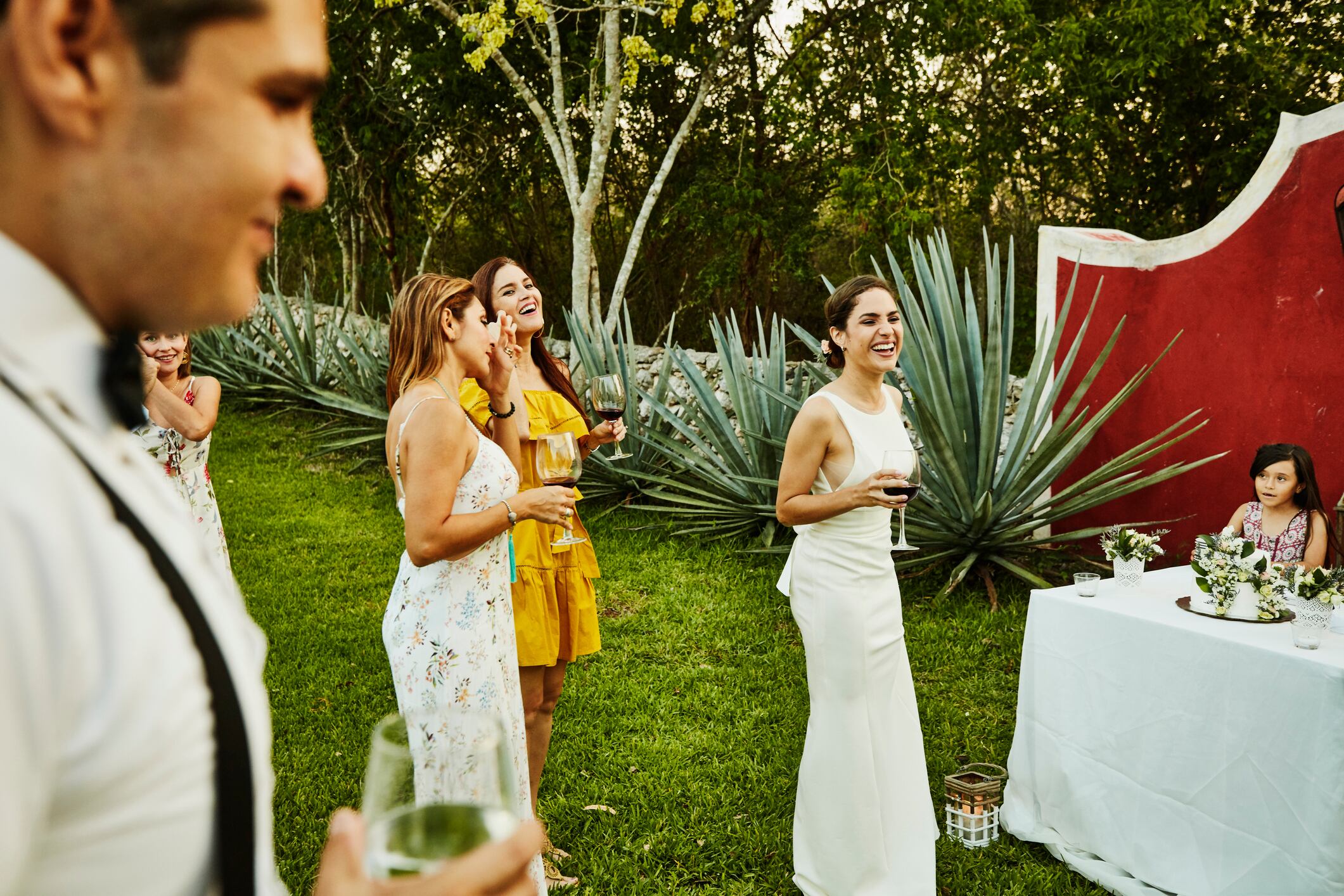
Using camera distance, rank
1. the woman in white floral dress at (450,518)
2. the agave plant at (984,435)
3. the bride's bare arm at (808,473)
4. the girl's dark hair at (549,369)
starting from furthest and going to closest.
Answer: the agave plant at (984,435) → the girl's dark hair at (549,369) → the bride's bare arm at (808,473) → the woman in white floral dress at (450,518)

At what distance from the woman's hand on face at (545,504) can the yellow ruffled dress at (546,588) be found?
1.49ft

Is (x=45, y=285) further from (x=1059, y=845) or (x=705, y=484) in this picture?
(x=705, y=484)

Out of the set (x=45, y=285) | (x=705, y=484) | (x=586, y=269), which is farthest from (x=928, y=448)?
(x=45, y=285)

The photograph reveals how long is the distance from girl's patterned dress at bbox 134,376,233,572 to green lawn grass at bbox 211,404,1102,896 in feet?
3.71

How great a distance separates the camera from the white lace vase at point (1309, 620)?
9.39 feet

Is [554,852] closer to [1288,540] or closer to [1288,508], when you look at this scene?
[1288,540]

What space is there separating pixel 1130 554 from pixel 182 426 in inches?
148

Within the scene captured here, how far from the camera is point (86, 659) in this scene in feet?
1.75

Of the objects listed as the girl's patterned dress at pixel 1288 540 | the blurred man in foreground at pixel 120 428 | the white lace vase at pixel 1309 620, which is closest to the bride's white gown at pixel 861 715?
the white lace vase at pixel 1309 620

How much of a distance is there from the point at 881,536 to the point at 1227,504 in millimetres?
4318

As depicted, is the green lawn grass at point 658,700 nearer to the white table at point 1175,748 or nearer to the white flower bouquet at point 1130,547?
the white table at point 1175,748

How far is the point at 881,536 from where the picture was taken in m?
3.26

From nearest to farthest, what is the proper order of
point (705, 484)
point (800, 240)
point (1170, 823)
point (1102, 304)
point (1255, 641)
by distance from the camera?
point (1255, 641) → point (1170, 823) → point (1102, 304) → point (705, 484) → point (800, 240)

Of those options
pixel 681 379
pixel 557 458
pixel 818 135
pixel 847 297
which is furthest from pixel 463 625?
pixel 818 135
